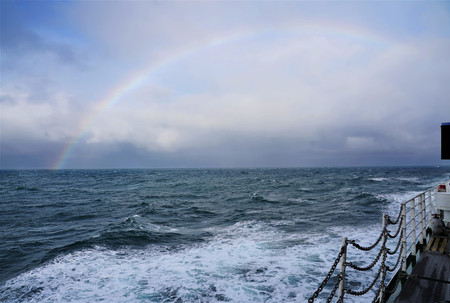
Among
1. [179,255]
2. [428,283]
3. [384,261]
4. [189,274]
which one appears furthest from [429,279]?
[179,255]

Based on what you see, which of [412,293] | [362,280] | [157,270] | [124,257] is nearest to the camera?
[412,293]

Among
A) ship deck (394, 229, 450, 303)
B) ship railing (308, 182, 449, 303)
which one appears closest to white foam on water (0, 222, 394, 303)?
ship railing (308, 182, 449, 303)

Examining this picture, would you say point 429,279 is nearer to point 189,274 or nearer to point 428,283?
point 428,283

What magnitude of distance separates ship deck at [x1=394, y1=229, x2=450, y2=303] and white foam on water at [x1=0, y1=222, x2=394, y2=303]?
2354 mm

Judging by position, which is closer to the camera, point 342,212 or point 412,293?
point 412,293

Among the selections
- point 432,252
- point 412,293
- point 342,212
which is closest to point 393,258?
point 432,252

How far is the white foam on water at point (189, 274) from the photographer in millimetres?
8086

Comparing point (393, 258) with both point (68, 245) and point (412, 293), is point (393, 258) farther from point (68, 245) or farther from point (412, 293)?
point (68, 245)

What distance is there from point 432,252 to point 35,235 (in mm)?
19994

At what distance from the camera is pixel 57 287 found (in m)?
8.91

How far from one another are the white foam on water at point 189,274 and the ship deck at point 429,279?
235 centimetres

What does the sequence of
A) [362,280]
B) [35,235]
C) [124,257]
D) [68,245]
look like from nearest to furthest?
[362,280]
[124,257]
[68,245]
[35,235]

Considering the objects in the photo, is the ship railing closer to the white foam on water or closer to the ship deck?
the ship deck

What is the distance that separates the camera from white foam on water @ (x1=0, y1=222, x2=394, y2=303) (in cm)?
809
